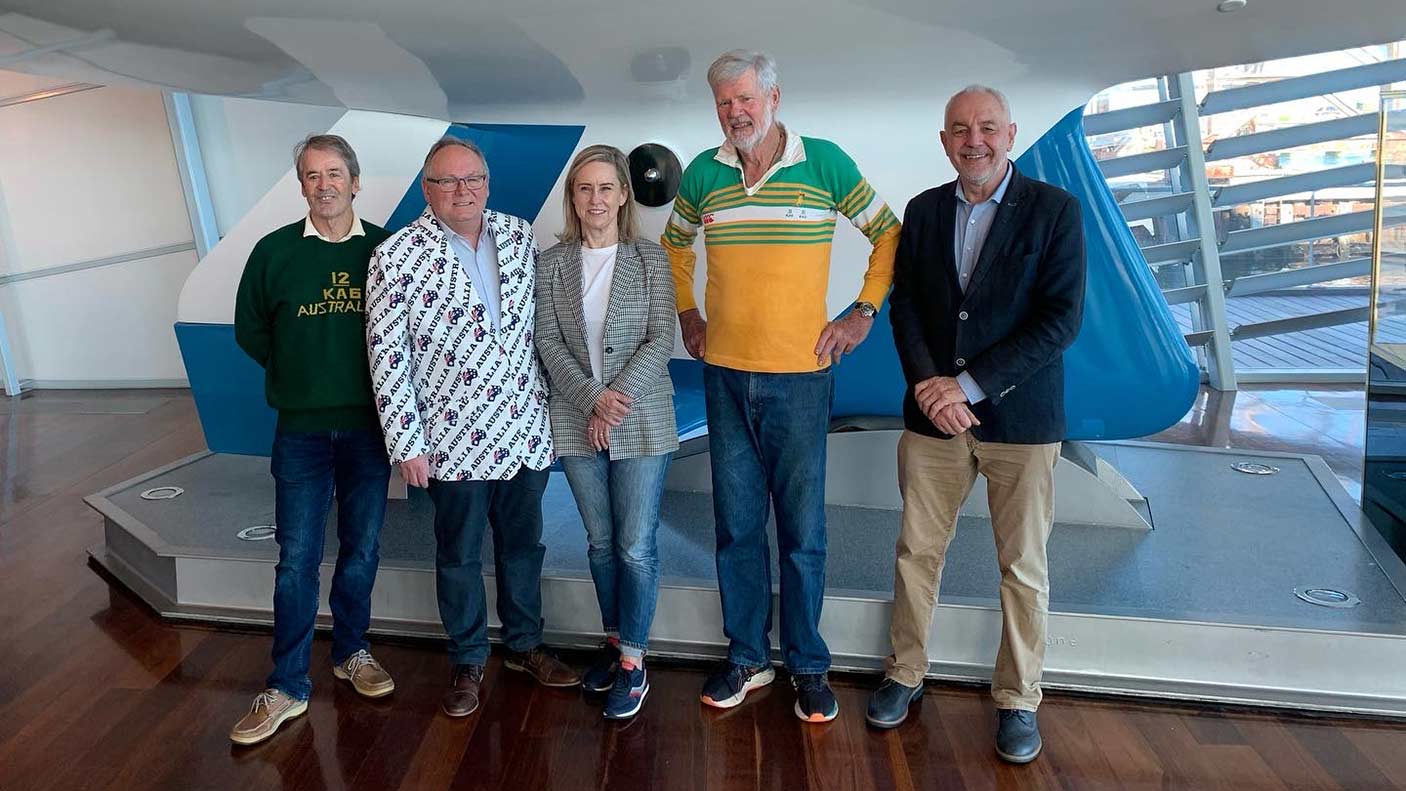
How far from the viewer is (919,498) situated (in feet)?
6.21

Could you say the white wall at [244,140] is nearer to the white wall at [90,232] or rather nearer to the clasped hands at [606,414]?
the white wall at [90,232]

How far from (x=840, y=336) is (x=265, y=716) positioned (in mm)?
1440

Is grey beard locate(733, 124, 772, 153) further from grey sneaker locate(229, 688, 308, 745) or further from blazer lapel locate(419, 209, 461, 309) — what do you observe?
grey sneaker locate(229, 688, 308, 745)

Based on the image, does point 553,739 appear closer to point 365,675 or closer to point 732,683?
point 732,683

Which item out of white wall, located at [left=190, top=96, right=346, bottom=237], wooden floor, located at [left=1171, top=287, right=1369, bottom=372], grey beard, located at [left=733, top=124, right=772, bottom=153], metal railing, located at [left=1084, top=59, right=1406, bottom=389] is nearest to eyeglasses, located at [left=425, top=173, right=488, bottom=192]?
grey beard, located at [left=733, top=124, right=772, bottom=153]

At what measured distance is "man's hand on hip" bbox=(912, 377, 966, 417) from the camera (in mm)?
1749

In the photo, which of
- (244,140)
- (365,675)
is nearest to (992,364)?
(365,675)

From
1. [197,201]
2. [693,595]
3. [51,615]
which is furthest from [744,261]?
[197,201]

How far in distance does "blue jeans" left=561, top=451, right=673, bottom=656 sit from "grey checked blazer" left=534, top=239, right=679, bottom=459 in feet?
0.11

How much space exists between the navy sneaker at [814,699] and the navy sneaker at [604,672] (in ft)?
1.32

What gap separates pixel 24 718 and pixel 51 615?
638 millimetres

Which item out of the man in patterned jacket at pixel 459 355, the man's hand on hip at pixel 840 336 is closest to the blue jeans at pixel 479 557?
the man in patterned jacket at pixel 459 355

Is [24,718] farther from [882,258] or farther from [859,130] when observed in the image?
[859,130]

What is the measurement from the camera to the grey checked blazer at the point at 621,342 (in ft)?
6.15
